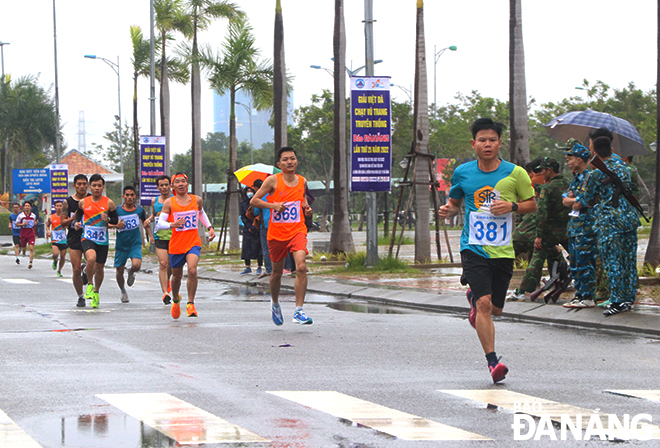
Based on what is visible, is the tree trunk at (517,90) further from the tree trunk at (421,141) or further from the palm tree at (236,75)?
the palm tree at (236,75)

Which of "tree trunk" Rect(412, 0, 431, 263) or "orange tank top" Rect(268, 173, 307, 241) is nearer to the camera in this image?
"orange tank top" Rect(268, 173, 307, 241)

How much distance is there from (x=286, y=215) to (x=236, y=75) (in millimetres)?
20295

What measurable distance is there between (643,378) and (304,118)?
5520 centimetres

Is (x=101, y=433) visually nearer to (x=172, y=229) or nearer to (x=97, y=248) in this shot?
(x=172, y=229)

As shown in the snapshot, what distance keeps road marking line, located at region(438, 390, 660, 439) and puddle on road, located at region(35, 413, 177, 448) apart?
90.3 inches

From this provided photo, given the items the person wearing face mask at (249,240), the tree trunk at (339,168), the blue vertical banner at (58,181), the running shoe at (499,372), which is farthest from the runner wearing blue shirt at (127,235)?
the blue vertical banner at (58,181)

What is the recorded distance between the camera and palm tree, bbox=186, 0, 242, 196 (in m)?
31.7

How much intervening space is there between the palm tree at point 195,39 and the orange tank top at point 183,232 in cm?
1844

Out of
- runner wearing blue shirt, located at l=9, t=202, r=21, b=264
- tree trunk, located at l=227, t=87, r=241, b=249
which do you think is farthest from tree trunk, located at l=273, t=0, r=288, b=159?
runner wearing blue shirt, located at l=9, t=202, r=21, b=264

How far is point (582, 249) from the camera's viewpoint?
1137cm

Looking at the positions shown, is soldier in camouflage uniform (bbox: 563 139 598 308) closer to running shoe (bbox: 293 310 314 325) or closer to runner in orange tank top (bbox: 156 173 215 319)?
running shoe (bbox: 293 310 314 325)

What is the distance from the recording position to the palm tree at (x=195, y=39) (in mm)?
31656

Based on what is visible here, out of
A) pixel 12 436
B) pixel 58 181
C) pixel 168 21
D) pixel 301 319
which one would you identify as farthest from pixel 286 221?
pixel 58 181

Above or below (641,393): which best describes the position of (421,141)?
above
